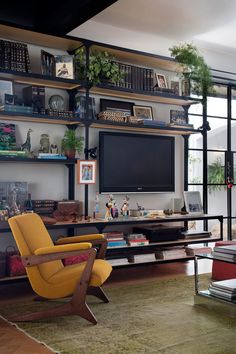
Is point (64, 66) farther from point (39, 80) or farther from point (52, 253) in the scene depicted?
point (52, 253)

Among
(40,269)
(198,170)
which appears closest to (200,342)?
(40,269)

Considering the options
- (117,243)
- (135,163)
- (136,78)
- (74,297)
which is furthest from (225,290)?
(136,78)

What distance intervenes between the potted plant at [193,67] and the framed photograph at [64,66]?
5.14 feet

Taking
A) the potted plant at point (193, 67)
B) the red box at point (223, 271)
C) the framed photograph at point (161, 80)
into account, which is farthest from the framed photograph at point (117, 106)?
the red box at point (223, 271)

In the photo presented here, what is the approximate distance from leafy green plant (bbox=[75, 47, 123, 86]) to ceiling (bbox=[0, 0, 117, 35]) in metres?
0.35

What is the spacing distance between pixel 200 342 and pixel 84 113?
2.90 meters

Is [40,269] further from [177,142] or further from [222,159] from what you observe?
[222,159]

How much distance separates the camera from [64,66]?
15.9 ft

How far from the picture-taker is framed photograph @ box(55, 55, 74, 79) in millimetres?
4805

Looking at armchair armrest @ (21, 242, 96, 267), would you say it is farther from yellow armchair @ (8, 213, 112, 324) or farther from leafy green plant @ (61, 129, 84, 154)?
leafy green plant @ (61, 129, 84, 154)

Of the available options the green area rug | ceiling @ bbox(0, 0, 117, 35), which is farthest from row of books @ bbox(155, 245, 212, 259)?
ceiling @ bbox(0, 0, 117, 35)

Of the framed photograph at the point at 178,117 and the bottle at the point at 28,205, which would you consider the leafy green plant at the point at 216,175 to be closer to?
the framed photograph at the point at 178,117

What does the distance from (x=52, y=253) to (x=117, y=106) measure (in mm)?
2674

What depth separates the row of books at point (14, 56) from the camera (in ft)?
14.7
